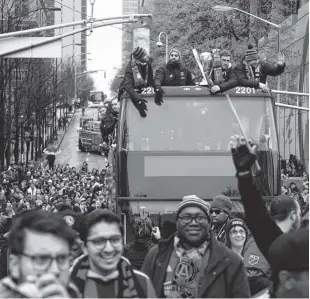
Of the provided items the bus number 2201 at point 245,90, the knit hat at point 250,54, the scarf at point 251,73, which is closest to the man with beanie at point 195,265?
the knit hat at point 250,54

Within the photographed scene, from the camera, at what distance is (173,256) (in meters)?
6.85

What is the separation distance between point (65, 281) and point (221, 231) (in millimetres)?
5837

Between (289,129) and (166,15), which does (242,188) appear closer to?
(289,129)

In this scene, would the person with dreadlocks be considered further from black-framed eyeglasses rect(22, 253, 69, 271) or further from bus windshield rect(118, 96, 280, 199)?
black-framed eyeglasses rect(22, 253, 69, 271)

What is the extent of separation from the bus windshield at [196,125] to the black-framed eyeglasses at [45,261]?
10.7 meters

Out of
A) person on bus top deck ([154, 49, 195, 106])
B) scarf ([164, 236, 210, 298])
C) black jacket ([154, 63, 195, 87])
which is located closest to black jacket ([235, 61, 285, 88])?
person on bus top deck ([154, 49, 195, 106])

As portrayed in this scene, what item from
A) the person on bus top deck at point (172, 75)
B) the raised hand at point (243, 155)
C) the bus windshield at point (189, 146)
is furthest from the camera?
the person on bus top deck at point (172, 75)

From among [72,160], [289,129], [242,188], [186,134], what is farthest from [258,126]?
[72,160]

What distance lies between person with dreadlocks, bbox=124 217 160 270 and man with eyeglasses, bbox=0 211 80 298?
611cm

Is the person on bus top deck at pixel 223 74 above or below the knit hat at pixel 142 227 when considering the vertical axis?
above

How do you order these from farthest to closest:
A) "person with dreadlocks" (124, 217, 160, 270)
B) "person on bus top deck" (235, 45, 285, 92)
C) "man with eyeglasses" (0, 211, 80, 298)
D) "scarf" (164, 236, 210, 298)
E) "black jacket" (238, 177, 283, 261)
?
"person on bus top deck" (235, 45, 285, 92)
"person with dreadlocks" (124, 217, 160, 270)
"scarf" (164, 236, 210, 298)
"black jacket" (238, 177, 283, 261)
"man with eyeglasses" (0, 211, 80, 298)

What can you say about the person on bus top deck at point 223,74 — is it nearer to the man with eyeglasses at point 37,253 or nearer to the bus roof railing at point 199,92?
the bus roof railing at point 199,92

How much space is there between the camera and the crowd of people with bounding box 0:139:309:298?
15.2 ft

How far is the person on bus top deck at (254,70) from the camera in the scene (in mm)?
15398
